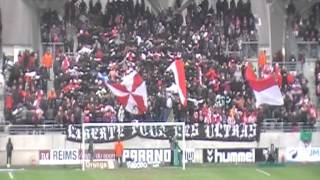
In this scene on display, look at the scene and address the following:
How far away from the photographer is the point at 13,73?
132ft

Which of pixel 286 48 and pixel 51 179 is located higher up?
pixel 286 48

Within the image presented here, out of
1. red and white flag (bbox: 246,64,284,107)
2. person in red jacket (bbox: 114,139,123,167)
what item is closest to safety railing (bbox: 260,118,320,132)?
red and white flag (bbox: 246,64,284,107)

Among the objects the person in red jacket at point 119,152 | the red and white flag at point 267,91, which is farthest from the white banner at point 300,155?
the person in red jacket at point 119,152

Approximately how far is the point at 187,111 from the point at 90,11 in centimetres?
1072

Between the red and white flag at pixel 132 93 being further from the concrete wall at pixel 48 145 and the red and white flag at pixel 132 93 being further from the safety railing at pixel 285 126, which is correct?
the safety railing at pixel 285 126

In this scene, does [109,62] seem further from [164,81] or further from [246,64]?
[246,64]

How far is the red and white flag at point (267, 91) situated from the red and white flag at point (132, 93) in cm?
539

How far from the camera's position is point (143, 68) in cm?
4166

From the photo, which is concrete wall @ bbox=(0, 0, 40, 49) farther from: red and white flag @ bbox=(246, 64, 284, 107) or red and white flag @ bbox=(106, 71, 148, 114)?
red and white flag @ bbox=(246, 64, 284, 107)

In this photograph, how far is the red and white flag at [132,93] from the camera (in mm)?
38688

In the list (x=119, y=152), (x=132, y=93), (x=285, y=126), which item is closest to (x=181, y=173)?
(x=119, y=152)

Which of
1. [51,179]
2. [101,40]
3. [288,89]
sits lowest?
[51,179]

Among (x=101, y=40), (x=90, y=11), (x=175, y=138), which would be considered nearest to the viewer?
(x=175, y=138)

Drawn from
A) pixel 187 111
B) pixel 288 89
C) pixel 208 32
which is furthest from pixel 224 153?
pixel 208 32
